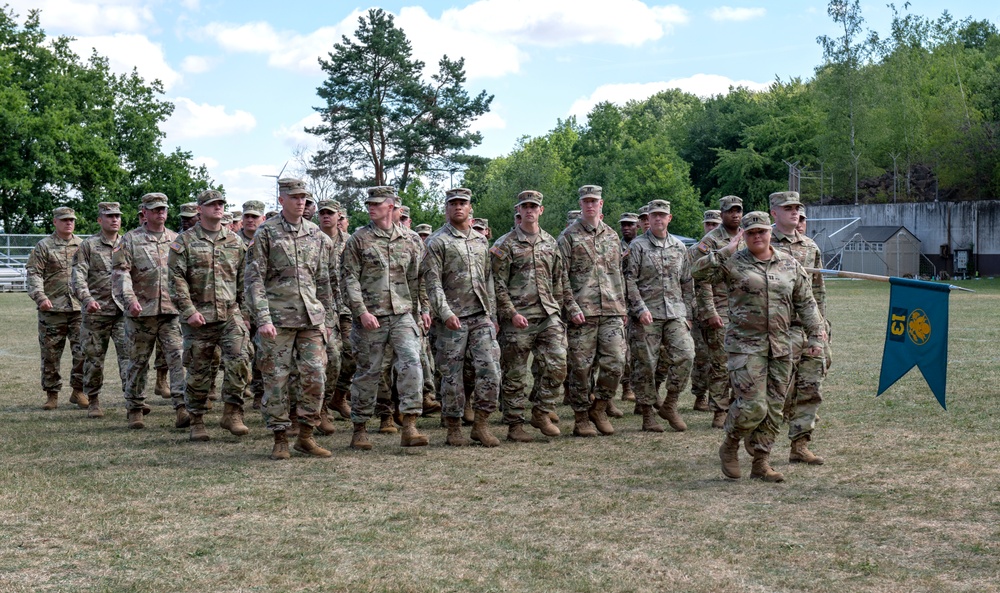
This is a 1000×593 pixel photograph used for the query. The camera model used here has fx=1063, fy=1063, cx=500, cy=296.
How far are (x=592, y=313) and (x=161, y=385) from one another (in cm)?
647

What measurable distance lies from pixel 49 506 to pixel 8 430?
3.87 meters

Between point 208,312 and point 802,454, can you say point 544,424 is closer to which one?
point 802,454

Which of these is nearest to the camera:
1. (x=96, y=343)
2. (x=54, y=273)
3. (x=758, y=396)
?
(x=758, y=396)

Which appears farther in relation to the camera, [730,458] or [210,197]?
[210,197]

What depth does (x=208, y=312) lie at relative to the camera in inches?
405

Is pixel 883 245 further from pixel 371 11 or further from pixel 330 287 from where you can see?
pixel 330 287

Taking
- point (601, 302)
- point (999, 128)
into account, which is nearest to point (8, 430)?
point (601, 302)

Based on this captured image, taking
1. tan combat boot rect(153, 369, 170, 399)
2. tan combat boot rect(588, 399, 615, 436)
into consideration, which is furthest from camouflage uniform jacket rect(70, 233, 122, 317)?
tan combat boot rect(588, 399, 615, 436)

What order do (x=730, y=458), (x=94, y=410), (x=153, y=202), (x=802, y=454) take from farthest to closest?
(x=94, y=410)
(x=153, y=202)
(x=802, y=454)
(x=730, y=458)

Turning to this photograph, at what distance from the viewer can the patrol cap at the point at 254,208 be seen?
12.0 metres

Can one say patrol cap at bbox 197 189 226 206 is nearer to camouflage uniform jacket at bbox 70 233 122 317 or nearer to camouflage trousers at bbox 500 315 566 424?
camouflage uniform jacket at bbox 70 233 122 317

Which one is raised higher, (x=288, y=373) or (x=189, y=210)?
(x=189, y=210)

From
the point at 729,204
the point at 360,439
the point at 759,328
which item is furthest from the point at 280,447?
the point at 729,204

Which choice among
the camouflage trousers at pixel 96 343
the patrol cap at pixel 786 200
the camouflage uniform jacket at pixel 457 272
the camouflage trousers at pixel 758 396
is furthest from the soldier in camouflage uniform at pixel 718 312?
the camouflage trousers at pixel 96 343
